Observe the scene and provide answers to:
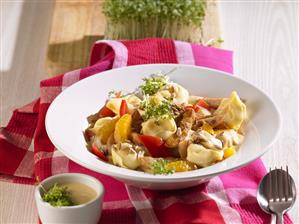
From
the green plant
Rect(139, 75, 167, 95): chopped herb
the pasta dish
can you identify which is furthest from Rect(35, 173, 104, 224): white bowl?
the green plant

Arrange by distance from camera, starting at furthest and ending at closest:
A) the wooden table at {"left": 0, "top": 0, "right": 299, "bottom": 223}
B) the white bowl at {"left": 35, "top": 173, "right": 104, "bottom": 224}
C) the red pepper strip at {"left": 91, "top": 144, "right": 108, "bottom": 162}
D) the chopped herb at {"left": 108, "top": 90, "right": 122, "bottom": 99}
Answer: the wooden table at {"left": 0, "top": 0, "right": 299, "bottom": 223}, the chopped herb at {"left": 108, "top": 90, "right": 122, "bottom": 99}, the red pepper strip at {"left": 91, "top": 144, "right": 108, "bottom": 162}, the white bowl at {"left": 35, "top": 173, "right": 104, "bottom": 224}

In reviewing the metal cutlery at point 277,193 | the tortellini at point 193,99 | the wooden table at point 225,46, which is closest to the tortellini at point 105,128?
the tortellini at point 193,99

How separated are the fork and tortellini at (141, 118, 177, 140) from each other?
434 millimetres

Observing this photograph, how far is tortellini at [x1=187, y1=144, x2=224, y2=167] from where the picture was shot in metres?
2.41

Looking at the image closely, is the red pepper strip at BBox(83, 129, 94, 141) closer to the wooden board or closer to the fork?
the fork

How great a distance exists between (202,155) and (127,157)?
0.25m

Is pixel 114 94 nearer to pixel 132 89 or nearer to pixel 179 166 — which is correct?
pixel 132 89

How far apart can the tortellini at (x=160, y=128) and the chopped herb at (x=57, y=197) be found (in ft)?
1.19

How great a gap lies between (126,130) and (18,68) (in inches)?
66.7

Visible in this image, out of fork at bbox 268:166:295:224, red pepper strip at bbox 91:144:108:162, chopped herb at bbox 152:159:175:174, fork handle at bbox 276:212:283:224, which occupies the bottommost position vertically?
fork handle at bbox 276:212:283:224

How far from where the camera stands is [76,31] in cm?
415

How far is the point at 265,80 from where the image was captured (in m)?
3.90

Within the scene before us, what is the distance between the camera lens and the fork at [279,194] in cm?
252

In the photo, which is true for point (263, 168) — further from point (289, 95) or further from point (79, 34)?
point (79, 34)
